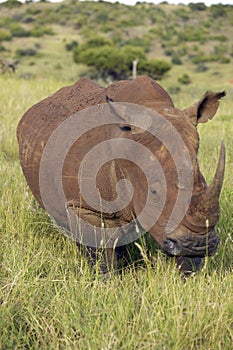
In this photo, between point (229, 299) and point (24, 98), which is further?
point (24, 98)

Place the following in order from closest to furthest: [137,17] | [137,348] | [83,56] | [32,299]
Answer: [137,348]
[32,299]
[83,56]
[137,17]

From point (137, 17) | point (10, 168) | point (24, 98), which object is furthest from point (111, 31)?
point (10, 168)

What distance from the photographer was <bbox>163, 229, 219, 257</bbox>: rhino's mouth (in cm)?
298

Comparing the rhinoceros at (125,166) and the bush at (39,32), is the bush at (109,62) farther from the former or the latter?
the rhinoceros at (125,166)

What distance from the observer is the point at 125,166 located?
10.8 ft

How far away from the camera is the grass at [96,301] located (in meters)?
2.88

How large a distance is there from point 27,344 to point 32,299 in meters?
0.28

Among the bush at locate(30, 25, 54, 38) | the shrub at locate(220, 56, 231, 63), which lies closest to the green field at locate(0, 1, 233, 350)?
the shrub at locate(220, 56, 231, 63)

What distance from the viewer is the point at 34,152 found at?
402 cm

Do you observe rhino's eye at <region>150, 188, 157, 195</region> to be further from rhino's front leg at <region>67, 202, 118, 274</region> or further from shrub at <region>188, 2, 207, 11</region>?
shrub at <region>188, 2, 207, 11</region>

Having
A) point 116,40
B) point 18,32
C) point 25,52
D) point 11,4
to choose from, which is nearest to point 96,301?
point 25,52

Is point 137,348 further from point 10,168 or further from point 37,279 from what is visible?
point 10,168

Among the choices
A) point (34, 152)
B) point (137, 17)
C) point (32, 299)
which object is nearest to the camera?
point (32, 299)

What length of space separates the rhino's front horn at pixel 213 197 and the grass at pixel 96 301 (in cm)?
48
